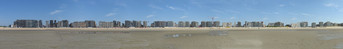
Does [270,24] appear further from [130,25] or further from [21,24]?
[21,24]

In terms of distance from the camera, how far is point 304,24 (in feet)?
495

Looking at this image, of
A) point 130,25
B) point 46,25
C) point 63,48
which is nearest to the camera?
point 63,48

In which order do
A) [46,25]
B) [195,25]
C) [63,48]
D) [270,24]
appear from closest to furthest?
[63,48] → [46,25] → [195,25] → [270,24]

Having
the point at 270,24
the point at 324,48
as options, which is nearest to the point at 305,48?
the point at 324,48

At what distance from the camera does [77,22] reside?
380ft

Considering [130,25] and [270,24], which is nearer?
[130,25]

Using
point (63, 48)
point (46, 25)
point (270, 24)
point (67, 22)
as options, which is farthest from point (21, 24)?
point (270, 24)

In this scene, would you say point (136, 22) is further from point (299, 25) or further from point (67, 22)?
point (299, 25)

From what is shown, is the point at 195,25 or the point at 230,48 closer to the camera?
the point at 230,48

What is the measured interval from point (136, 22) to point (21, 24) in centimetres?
5314

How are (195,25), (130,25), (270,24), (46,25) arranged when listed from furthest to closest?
1. (270,24)
2. (195,25)
3. (130,25)
4. (46,25)

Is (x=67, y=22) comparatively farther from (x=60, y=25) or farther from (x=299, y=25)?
(x=299, y=25)

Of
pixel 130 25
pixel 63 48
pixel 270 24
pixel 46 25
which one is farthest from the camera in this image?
pixel 270 24

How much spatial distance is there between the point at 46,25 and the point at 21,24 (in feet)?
40.3
